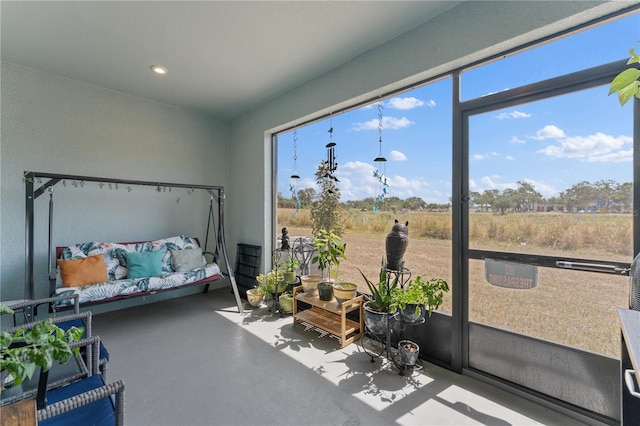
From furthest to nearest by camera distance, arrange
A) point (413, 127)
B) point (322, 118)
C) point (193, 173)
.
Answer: point (193, 173)
point (322, 118)
point (413, 127)

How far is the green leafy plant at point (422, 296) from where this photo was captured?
2186 mm

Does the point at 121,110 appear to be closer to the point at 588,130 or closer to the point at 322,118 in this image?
the point at 322,118

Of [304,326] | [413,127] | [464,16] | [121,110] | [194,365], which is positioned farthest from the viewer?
[121,110]

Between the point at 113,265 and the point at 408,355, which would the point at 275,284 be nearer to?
the point at 408,355

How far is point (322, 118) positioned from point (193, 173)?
7.86 ft

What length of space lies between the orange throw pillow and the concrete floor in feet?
1.98

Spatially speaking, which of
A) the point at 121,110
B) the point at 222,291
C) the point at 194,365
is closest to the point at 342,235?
the point at 194,365

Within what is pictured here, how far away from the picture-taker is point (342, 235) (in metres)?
3.20

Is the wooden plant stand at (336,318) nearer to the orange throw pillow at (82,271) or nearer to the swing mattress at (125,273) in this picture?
the swing mattress at (125,273)

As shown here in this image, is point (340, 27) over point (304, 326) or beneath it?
over

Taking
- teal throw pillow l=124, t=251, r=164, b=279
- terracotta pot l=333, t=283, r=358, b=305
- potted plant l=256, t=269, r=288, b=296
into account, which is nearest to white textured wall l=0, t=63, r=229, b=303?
teal throw pillow l=124, t=251, r=164, b=279

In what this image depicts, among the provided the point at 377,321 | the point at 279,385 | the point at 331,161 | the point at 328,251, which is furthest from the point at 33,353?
the point at 331,161

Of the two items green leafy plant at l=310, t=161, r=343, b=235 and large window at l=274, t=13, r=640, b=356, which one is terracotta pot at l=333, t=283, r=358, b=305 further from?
green leafy plant at l=310, t=161, r=343, b=235

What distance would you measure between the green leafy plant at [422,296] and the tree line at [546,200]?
0.66 meters
